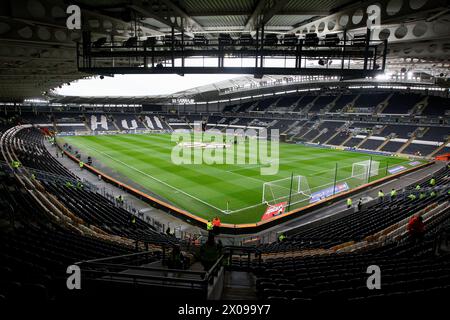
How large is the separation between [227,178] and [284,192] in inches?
241

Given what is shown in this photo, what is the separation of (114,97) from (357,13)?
66.9 m

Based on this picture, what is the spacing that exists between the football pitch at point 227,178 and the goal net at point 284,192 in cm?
8

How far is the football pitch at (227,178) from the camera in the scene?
20141mm

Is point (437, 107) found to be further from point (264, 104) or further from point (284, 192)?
point (284, 192)

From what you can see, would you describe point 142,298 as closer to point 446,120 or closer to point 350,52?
point 350,52

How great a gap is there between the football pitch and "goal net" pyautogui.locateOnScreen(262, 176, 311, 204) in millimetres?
77

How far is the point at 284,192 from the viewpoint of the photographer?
23.0 metres

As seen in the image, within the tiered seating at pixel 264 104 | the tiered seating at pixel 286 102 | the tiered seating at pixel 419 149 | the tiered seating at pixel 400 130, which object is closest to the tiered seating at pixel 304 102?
the tiered seating at pixel 286 102

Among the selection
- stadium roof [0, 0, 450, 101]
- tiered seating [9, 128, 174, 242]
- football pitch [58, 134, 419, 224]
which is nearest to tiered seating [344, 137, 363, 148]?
football pitch [58, 134, 419, 224]

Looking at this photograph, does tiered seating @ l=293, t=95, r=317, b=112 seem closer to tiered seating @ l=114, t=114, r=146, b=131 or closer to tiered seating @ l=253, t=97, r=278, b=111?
tiered seating @ l=253, t=97, r=278, b=111

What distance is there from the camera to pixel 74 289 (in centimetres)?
423

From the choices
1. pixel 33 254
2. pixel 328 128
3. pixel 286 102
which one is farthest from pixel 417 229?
pixel 286 102
